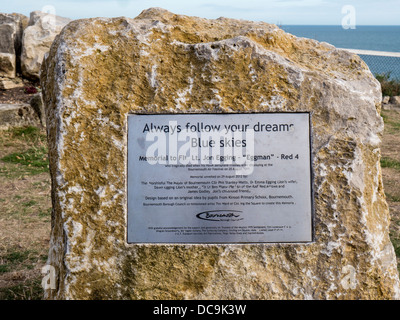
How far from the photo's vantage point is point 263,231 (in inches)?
101

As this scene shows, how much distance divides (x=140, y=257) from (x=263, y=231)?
0.65m

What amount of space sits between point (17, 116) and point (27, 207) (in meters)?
3.11

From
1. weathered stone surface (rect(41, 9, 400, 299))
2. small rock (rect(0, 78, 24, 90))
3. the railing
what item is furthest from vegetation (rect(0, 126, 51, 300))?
the railing

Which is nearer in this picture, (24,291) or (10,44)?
(24,291)

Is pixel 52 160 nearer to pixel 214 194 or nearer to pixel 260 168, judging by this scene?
pixel 214 194

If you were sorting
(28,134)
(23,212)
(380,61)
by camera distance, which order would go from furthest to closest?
1. (380,61)
2. (28,134)
3. (23,212)

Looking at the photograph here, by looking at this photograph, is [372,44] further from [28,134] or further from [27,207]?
[27,207]

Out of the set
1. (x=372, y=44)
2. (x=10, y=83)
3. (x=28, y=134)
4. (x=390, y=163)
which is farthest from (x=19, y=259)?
(x=372, y=44)

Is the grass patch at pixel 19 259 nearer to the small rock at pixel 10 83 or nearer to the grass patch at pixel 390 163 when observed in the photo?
the grass patch at pixel 390 163

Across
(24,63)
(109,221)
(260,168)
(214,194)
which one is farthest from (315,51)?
(24,63)

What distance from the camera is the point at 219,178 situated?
2.57 m

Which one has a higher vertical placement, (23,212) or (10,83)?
(10,83)

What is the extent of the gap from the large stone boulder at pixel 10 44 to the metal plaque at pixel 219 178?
8.69 meters

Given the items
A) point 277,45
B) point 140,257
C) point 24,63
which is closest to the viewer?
point 140,257
